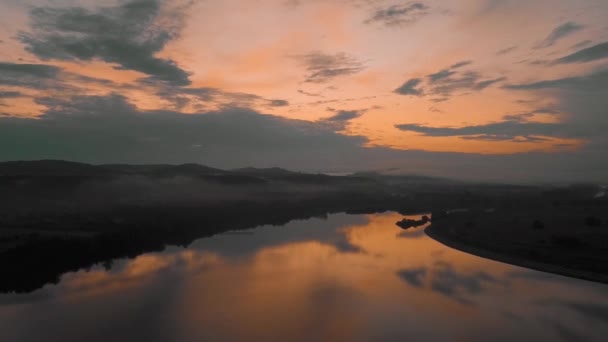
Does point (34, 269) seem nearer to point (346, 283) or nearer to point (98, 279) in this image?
point (98, 279)

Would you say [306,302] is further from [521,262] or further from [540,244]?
[540,244]

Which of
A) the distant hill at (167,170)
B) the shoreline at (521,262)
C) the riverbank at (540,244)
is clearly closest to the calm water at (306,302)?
the shoreline at (521,262)

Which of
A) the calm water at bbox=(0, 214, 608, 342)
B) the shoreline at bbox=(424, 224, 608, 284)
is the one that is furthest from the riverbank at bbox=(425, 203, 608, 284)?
the calm water at bbox=(0, 214, 608, 342)

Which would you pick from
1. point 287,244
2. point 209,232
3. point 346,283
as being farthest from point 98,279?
point 209,232

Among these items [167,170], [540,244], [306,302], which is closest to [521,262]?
[540,244]

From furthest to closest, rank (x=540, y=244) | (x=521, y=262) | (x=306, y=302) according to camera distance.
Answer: (x=540, y=244) < (x=521, y=262) < (x=306, y=302)

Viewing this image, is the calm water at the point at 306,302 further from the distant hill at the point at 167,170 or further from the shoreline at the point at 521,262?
the distant hill at the point at 167,170
